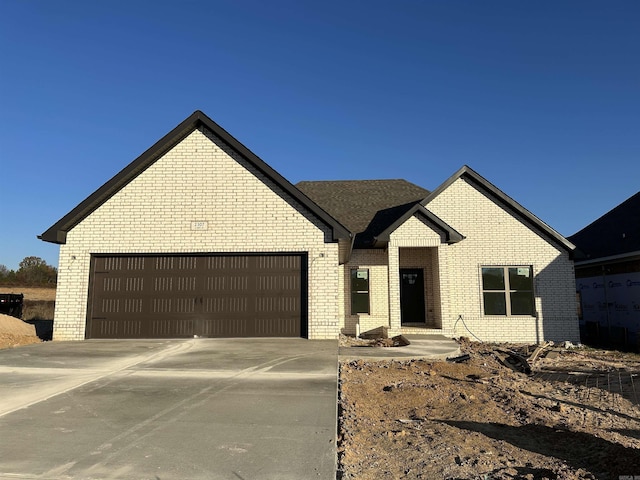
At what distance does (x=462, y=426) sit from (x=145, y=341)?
9.12 metres

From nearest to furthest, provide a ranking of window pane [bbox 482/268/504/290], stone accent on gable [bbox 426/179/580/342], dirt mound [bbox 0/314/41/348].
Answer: dirt mound [bbox 0/314/41/348], stone accent on gable [bbox 426/179/580/342], window pane [bbox 482/268/504/290]

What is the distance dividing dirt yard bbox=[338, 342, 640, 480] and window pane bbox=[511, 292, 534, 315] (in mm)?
4894

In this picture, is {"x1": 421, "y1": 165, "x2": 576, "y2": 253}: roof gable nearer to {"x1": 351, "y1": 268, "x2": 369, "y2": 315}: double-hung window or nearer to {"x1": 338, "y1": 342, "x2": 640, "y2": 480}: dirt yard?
{"x1": 351, "y1": 268, "x2": 369, "y2": 315}: double-hung window

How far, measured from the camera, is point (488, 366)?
32.8ft

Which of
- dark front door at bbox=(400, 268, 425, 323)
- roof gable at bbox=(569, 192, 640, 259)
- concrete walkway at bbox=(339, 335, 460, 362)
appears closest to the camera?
concrete walkway at bbox=(339, 335, 460, 362)

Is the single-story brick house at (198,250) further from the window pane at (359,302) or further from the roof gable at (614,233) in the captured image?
the roof gable at (614,233)

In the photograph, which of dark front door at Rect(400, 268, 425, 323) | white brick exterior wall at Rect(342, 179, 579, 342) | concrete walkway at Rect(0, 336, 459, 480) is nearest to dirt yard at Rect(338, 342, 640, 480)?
concrete walkway at Rect(0, 336, 459, 480)

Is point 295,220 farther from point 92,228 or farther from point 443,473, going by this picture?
point 443,473

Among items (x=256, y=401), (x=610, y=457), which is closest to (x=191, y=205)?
(x=256, y=401)

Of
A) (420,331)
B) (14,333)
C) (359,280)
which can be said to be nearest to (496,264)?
(420,331)

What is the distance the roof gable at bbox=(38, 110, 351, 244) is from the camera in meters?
12.2

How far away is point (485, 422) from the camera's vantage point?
5648 millimetres

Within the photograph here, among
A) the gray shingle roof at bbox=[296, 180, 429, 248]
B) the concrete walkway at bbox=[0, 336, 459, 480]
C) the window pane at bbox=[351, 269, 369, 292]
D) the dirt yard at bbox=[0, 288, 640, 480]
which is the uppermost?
the gray shingle roof at bbox=[296, 180, 429, 248]

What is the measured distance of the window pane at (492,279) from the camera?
603 inches
